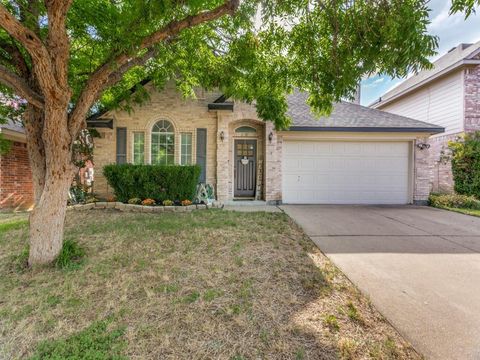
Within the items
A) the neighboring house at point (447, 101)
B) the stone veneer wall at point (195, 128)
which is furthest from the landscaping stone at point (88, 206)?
the neighboring house at point (447, 101)

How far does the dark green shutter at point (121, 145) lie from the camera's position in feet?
27.2

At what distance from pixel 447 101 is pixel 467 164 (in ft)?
12.0

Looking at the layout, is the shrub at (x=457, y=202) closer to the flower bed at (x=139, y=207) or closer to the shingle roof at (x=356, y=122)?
the shingle roof at (x=356, y=122)

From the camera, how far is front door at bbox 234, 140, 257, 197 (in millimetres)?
8859

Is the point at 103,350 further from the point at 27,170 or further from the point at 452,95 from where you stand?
the point at 452,95

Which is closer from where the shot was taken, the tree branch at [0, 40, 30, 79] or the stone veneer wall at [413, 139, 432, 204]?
the tree branch at [0, 40, 30, 79]

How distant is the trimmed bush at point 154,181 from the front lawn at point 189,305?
3.00 metres

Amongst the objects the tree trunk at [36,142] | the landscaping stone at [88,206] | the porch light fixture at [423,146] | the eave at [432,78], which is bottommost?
the landscaping stone at [88,206]

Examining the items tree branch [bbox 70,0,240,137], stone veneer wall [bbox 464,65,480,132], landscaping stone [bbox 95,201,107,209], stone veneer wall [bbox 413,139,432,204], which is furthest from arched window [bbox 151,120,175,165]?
stone veneer wall [bbox 464,65,480,132]

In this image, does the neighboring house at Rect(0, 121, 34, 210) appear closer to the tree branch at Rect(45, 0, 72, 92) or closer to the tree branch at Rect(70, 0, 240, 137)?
the tree branch at Rect(70, 0, 240, 137)

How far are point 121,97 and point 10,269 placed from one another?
16.7 feet

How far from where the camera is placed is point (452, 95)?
10695mm

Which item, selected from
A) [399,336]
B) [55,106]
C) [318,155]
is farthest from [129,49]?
[318,155]

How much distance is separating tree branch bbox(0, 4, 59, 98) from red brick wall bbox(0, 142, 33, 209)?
7.98 metres
